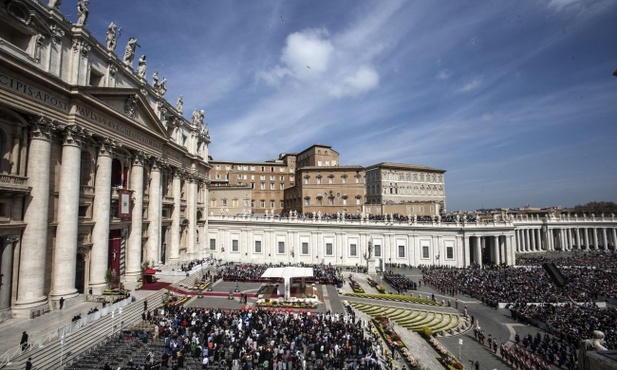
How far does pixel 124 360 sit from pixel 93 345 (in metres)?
3.01

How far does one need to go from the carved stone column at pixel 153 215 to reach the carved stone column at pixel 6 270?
15.7m

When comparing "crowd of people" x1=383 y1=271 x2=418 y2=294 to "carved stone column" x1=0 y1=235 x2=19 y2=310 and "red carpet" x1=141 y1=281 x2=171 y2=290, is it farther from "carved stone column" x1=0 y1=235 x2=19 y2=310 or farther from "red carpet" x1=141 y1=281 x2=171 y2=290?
"carved stone column" x1=0 y1=235 x2=19 y2=310

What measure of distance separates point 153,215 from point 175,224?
19.2 feet

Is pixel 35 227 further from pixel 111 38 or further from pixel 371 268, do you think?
pixel 371 268

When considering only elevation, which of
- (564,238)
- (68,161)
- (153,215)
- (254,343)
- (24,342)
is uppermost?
(68,161)

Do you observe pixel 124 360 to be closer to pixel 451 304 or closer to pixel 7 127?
pixel 7 127

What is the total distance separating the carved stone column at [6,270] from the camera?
18.5 m

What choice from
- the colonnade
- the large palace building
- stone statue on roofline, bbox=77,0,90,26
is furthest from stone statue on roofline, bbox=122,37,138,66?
the colonnade

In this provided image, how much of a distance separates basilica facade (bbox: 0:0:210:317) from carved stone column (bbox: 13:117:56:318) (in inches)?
2.1

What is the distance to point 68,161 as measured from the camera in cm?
2219

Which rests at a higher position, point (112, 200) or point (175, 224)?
point (112, 200)

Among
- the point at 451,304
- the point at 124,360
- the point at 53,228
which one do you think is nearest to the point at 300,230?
the point at 451,304

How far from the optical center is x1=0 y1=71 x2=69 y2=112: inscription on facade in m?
17.8

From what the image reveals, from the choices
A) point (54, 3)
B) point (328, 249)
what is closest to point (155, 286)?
point (54, 3)
